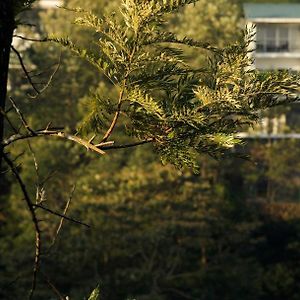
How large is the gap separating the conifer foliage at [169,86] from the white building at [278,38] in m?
36.6

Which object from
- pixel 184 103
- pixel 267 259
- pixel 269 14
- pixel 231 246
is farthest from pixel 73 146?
pixel 184 103

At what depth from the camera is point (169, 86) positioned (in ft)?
12.8

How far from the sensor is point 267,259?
1112 inches

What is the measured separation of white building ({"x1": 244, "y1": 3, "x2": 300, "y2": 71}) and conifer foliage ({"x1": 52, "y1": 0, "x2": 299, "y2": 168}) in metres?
36.6

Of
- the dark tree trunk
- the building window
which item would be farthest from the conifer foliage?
the building window

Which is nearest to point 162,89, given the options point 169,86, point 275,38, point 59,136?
point 169,86

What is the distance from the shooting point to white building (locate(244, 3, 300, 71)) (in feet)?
131

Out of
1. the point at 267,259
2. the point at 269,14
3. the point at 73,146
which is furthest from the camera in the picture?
the point at 269,14

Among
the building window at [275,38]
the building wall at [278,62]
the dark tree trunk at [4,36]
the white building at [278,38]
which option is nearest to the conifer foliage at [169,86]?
the dark tree trunk at [4,36]

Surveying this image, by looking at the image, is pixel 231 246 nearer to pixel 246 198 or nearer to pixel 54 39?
pixel 246 198

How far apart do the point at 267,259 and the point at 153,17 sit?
25540 millimetres

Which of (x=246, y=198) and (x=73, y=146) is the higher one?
(x=73, y=146)

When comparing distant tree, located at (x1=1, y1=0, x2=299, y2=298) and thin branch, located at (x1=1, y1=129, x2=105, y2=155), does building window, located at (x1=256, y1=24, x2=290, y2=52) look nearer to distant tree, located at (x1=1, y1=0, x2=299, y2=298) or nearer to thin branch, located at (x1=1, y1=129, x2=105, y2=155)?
distant tree, located at (x1=1, y1=0, x2=299, y2=298)

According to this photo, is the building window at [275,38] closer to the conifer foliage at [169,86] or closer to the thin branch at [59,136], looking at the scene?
the conifer foliage at [169,86]
